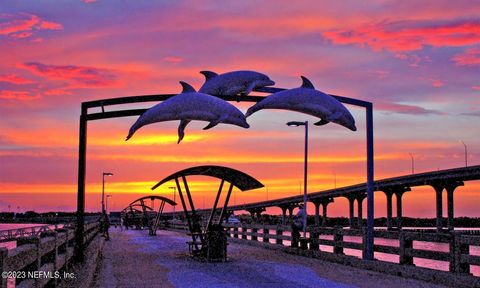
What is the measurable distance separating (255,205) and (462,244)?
6446 inches

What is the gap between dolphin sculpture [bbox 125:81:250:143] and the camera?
13609 millimetres

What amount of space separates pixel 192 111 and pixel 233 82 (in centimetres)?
305

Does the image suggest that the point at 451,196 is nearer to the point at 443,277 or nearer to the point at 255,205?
the point at 255,205

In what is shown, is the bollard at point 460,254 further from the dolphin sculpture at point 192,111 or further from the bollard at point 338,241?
the bollard at point 338,241

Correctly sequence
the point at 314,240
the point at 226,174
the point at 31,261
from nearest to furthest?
1. the point at 31,261
2. the point at 226,174
3. the point at 314,240

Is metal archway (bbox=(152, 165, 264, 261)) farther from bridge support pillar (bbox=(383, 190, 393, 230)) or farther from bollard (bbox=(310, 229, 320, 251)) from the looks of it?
bridge support pillar (bbox=(383, 190, 393, 230))

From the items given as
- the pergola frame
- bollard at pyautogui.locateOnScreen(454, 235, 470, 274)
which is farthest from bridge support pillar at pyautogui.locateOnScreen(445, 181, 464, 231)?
bollard at pyautogui.locateOnScreen(454, 235, 470, 274)

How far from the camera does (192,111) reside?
13.9 m

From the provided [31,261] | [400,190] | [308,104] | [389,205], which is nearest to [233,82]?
[308,104]

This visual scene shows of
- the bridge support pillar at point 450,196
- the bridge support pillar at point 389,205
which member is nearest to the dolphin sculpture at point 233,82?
the bridge support pillar at point 450,196

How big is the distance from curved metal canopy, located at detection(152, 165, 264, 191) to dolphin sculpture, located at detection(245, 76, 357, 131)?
5131 millimetres

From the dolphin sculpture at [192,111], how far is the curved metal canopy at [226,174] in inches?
267

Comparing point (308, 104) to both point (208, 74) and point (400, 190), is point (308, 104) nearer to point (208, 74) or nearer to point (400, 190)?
point (208, 74)

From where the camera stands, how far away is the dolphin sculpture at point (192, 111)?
1361 centimetres
